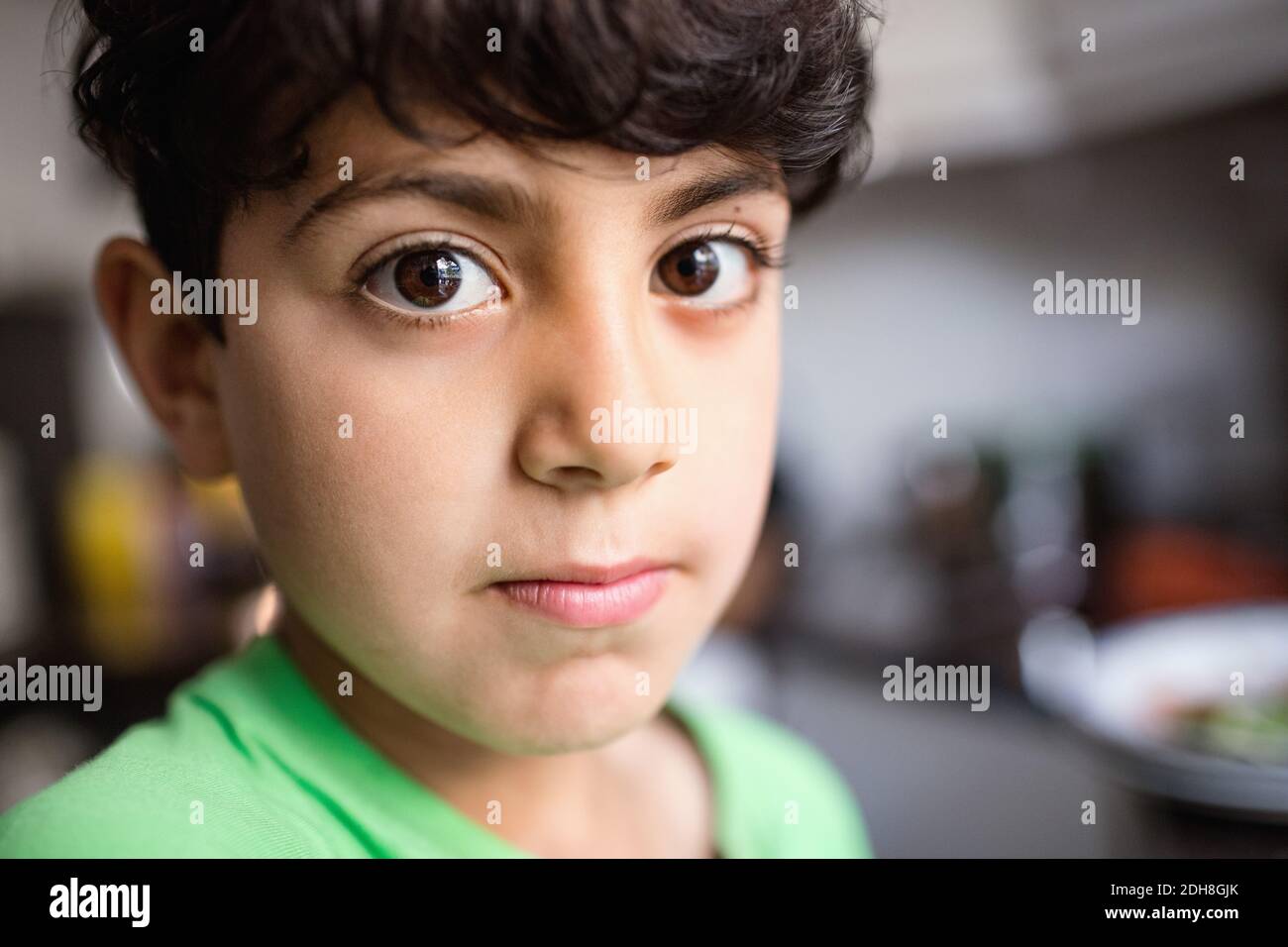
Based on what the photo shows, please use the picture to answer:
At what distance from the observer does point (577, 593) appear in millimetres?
333

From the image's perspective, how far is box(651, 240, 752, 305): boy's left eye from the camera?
36 centimetres

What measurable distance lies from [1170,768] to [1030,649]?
1.58 feet

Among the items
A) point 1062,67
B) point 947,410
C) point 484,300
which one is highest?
point 1062,67

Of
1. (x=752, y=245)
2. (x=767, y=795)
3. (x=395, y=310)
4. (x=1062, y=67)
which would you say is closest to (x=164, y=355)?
(x=395, y=310)

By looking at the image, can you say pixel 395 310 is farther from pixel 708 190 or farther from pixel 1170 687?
pixel 1170 687

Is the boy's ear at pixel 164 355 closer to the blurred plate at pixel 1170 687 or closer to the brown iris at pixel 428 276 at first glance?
the brown iris at pixel 428 276

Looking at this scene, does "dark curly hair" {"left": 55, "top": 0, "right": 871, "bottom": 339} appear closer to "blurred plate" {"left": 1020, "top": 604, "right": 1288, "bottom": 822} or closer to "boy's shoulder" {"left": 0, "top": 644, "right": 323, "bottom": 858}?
"boy's shoulder" {"left": 0, "top": 644, "right": 323, "bottom": 858}

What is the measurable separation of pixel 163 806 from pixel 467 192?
22 centimetres

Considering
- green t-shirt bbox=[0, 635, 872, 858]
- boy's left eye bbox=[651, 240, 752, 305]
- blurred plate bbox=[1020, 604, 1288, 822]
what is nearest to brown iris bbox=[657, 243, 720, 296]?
boy's left eye bbox=[651, 240, 752, 305]

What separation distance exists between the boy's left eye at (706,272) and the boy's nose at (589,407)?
54 millimetres

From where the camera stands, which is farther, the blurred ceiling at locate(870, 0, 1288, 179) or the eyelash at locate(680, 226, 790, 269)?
the blurred ceiling at locate(870, 0, 1288, 179)

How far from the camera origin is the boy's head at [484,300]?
30 centimetres

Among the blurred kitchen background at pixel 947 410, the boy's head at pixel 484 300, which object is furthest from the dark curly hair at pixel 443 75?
the blurred kitchen background at pixel 947 410
